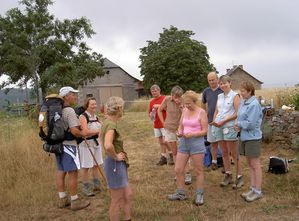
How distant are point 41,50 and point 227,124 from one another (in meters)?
27.9

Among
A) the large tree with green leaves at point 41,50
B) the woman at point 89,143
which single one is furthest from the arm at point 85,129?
the large tree with green leaves at point 41,50

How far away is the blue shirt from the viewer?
17.2ft

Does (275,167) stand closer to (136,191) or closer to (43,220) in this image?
(136,191)

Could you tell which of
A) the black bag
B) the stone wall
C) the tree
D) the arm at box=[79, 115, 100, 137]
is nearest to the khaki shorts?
the black bag

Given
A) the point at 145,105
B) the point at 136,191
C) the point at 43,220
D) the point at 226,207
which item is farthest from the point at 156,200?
the point at 145,105

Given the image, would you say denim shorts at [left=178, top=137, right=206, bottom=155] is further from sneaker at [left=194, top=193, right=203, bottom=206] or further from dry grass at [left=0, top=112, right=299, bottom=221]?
dry grass at [left=0, top=112, right=299, bottom=221]

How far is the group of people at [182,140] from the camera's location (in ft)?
13.9

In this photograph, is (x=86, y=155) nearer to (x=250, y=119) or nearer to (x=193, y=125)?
(x=193, y=125)

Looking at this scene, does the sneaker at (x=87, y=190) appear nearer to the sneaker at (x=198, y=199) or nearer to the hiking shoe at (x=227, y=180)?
the sneaker at (x=198, y=199)

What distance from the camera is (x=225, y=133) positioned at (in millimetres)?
5836

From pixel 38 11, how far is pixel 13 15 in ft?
6.89

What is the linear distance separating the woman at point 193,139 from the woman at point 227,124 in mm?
677

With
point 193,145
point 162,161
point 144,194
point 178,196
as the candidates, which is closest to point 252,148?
point 193,145

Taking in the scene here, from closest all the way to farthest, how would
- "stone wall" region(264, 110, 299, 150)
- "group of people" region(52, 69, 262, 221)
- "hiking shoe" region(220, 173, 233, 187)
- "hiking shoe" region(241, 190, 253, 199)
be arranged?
"group of people" region(52, 69, 262, 221) < "hiking shoe" region(241, 190, 253, 199) < "hiking shoe" region(220, 173, 233, 187) < "stone wall" region(264, 110, 299, 150)
